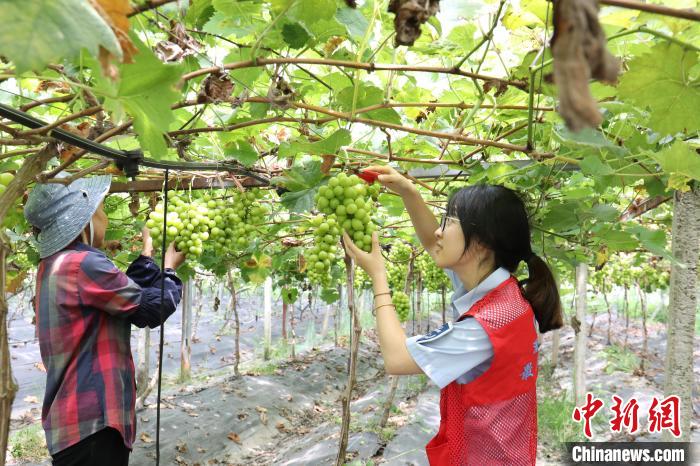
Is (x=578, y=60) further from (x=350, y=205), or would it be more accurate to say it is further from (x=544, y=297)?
(x=544, y=297)

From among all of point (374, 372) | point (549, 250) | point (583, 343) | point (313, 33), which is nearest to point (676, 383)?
point (549, 250)

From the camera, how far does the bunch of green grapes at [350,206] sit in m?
1.89

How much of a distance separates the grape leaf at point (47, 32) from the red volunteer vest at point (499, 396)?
1.47 metres

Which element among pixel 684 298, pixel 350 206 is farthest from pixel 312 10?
pixel 684 298

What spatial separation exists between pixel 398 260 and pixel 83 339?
562 centimetres

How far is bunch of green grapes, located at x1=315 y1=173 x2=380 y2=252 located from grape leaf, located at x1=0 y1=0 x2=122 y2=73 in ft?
4.27

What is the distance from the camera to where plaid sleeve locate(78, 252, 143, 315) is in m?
2.17

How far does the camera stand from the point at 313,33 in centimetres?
153

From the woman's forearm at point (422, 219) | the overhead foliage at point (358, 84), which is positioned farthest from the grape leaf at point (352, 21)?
the woman's forearm at point (422, 219)

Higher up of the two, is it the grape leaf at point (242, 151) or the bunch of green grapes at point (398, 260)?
the grape leaf at point (242, 151)

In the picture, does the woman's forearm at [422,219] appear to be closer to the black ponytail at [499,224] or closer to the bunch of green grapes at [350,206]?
the black ponytail at [499,224]

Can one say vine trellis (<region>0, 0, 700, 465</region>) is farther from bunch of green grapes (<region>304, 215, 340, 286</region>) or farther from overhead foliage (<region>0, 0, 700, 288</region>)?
bunch of green grapes (<region>304, 215, 340, 286</region>)

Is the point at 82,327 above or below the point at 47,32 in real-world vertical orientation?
below

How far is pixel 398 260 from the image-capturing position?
7.56m
